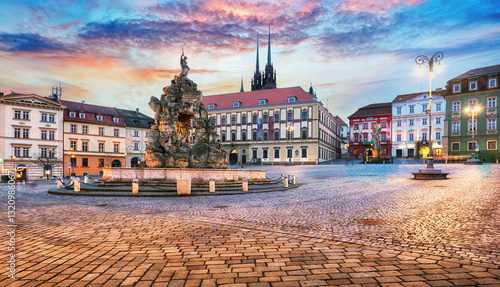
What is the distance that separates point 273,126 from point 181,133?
46.8 m

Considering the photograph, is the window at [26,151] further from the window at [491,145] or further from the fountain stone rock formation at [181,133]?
the window at [491,145]

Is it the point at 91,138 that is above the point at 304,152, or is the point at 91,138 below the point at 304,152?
above

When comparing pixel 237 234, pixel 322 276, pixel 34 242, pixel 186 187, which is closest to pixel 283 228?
pixel 237 234

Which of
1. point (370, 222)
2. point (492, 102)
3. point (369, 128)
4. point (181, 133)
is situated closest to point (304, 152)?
point (369, 128)

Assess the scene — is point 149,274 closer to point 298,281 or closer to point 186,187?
point 298,281

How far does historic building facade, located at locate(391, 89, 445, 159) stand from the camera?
2552 inches

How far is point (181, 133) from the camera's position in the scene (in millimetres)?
24188

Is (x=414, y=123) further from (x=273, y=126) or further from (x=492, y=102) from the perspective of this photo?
(x=273, y=126)

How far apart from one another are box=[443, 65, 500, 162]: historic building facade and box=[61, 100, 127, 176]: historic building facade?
61387mm

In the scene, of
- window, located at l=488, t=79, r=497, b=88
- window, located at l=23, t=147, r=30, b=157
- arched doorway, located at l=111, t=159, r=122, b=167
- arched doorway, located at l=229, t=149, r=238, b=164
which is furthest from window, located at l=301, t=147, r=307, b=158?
window, located at l=23, t=147, r=30, b=157

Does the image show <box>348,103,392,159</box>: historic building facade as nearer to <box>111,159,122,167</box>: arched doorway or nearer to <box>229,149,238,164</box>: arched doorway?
<box>229,149,238,164</box>: arched doorway

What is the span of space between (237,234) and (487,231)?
203 inches

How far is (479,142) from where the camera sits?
5066 cm

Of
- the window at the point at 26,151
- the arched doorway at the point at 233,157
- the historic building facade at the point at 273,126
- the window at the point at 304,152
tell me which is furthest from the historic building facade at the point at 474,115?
the window at the point at 26,151
